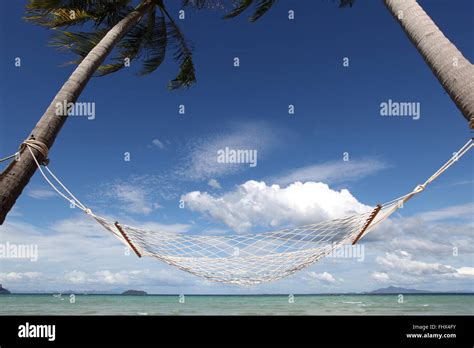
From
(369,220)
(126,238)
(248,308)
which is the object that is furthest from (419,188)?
(248,308)

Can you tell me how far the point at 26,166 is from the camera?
94.7 inches

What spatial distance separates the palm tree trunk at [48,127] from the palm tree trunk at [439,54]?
2239 mm

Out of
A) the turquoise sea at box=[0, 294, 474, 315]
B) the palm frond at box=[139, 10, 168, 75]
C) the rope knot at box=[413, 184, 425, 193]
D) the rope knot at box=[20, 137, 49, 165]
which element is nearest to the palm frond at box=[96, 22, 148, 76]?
the palm frond at box=[139, 10, 168, 75]

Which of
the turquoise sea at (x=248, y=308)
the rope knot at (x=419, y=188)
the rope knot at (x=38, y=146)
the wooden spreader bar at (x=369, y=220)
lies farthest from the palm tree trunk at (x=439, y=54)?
the turquoise sea at (x=248, y=308)

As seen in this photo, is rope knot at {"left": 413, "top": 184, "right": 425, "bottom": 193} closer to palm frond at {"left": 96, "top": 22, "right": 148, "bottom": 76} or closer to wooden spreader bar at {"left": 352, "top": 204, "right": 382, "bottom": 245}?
wooden spreader bar at {"left": 352, "top": 204, "right": 382, "bottom": 245}

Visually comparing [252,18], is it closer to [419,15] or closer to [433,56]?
[419,15]

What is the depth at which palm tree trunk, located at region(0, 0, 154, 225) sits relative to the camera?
7.39 ft

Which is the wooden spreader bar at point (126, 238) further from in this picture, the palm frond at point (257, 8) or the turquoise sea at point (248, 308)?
the turquoise sea at point (248, 308)

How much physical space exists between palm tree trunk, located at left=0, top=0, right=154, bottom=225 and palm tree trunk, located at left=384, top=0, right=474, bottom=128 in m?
2.24

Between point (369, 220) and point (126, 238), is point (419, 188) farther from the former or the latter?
point (126, 238)

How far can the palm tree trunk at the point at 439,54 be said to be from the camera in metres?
1.84

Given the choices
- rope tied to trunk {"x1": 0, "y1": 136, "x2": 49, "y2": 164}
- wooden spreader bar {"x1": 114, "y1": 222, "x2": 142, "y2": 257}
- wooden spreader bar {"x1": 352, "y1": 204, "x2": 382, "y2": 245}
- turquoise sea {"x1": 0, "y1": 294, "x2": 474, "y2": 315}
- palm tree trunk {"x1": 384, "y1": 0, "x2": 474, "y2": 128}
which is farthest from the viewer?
turquoise sea {"x1": 0, "y1": 294, "x2": 474, "y2": 315}
